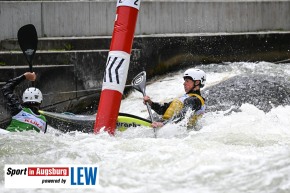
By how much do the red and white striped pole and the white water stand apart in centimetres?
40

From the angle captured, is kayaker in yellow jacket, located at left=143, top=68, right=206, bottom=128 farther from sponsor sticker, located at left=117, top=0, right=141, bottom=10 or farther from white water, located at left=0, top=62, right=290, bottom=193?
sponsor sticker, located at left=117, top=0, right=141, bottom=10

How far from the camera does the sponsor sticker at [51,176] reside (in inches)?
277

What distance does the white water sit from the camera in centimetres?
695

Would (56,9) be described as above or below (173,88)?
above

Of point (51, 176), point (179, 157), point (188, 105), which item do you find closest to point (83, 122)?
point (188, 105)

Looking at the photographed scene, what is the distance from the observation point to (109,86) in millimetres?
10062

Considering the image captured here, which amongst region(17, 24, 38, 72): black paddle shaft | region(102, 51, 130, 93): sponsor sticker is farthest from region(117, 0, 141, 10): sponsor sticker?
region(17, 24, 38, 72): black paddle shaft

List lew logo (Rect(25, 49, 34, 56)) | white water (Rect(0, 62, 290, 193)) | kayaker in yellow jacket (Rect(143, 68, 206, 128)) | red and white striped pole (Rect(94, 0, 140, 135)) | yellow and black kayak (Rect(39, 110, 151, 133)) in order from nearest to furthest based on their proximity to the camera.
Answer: white water (Rect(0, 62, 290, 193)) → red and white striped pole (Rect(94, 0, 140, 135)) → kayaker in yellow jacket (Rect(143, 68, 206, 128)) → yellow and black kayak (Rect(39, 110, 151, 133)) → lew logo (Rect(25, 49, 34, 56))

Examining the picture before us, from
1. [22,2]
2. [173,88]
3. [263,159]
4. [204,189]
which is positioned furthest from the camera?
[22,2]

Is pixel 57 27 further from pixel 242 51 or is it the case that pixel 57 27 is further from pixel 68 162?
pixel 68 162

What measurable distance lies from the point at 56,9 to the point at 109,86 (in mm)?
5239

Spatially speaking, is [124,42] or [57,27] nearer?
[124,42]

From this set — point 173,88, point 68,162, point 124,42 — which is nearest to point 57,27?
point 173,88

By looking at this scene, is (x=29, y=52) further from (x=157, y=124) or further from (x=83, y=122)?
(x=157, y=124)
